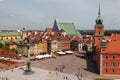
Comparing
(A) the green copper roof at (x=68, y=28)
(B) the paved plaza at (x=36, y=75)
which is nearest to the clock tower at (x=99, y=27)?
(B) the paved plaza at (x=36, y=75)

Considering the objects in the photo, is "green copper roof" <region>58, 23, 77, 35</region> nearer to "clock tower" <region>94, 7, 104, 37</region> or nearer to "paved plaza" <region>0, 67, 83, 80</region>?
"clock tower" <region>94, 7, 104, 37</region>

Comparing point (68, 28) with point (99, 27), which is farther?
point (68, 28)

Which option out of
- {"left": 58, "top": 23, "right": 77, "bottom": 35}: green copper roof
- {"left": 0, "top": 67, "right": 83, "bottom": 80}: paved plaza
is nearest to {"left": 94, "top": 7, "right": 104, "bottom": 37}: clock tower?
{"left": 0, "top": 67, "right": 83, "bottom": 80}: paved plaza

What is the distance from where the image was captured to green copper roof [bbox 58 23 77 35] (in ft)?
396

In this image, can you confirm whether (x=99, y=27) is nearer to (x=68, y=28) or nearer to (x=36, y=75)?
(x=36, y=75)

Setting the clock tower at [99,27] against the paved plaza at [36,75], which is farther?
the clock tower at [99,27]

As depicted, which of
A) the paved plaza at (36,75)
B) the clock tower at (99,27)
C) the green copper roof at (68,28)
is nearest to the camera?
the paved plaza at (36,75)

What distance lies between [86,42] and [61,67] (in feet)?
152

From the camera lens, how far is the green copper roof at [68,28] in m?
121

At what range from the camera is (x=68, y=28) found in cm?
12194

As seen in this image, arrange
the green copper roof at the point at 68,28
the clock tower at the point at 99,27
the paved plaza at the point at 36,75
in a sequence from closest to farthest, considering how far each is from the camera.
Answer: the paved plaza at the point at 36,75 → the clock tower at the point at 99,27 → the green copper roof at the point at 68,28

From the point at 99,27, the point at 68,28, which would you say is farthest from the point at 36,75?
the point at 68,28

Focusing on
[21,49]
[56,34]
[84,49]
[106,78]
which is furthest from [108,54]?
[56,34]

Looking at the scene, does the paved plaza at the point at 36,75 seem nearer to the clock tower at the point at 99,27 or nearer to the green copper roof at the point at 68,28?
the clock tower at the point at 99,27
